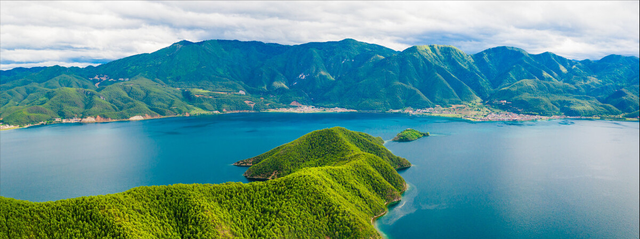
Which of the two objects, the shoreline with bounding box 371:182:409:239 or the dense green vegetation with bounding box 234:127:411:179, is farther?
the dense green vegetation with bounding box 234:127:411:179

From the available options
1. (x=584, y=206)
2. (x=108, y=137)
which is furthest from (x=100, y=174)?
(x=584, y=206)

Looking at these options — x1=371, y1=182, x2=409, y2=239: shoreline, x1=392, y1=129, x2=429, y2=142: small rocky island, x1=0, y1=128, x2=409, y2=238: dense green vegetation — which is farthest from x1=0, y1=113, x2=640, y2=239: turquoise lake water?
x1=0, y1=128, x2=409, y2=238: dense green vegetation

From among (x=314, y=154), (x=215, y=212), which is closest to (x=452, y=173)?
(x=314, y=154)

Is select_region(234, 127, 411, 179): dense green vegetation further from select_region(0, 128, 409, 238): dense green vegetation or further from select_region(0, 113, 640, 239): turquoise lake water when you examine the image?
select_region(0, 128, 409, 238): dense green vegetation

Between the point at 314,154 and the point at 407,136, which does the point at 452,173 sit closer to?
the point at 314,154

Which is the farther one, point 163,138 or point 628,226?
point 163,138

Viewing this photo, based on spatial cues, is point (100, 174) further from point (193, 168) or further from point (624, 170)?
point (624, 170)
